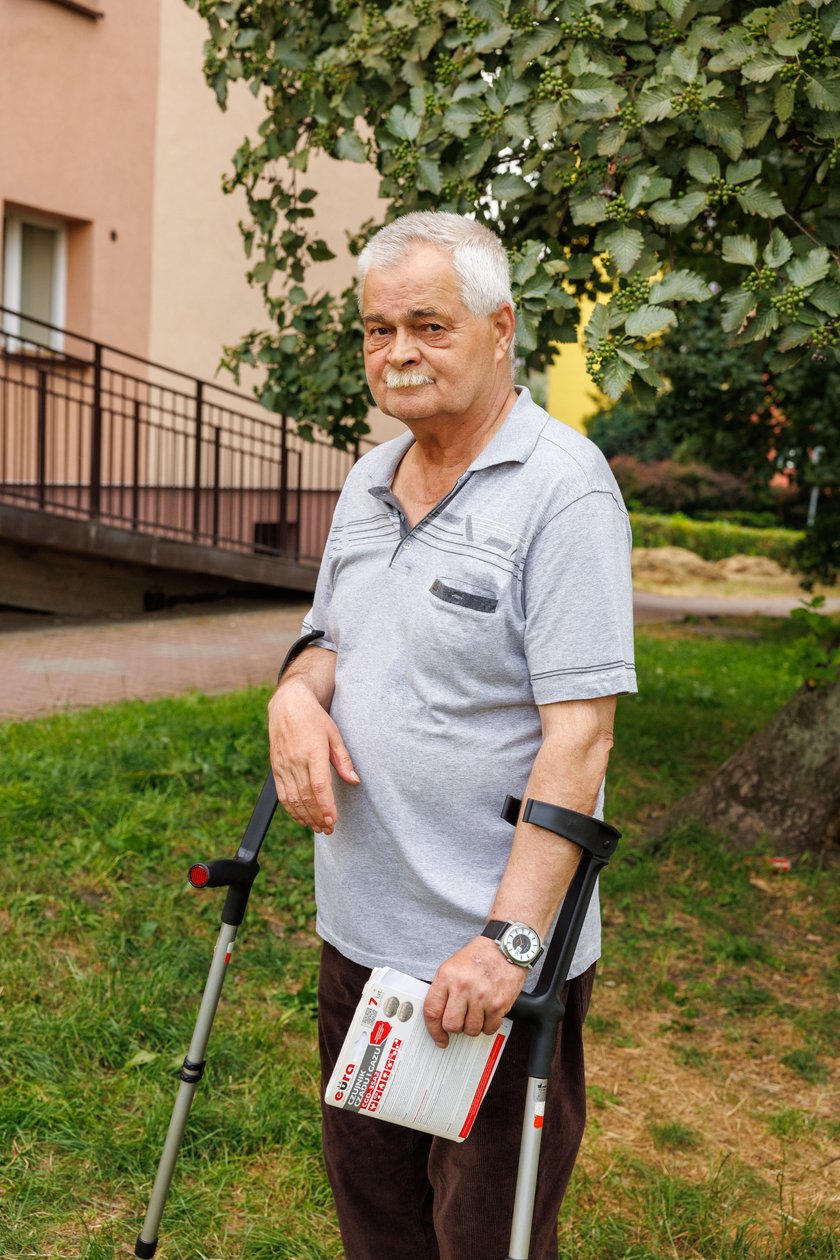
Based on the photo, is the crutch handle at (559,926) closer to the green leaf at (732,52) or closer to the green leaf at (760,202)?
the green leaf at (760,202)

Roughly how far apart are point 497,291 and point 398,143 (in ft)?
7.09

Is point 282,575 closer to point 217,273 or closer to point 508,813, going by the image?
point 217,273

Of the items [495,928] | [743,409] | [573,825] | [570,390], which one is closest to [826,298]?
[573,825]

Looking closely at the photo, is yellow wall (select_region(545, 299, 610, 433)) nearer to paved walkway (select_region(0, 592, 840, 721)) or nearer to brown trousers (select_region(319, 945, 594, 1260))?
paved walkway (select_region(0, 592, 840, 721))

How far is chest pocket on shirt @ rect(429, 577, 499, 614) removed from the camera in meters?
2.05

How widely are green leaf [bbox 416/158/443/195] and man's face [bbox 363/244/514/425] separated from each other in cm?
193

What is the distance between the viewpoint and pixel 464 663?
6.81ft

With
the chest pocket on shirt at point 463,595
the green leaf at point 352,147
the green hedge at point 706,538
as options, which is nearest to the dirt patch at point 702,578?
the green hedge at point 706,538

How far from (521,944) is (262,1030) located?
2.22 m

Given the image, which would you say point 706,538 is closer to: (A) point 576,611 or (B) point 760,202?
(B) point 760,202

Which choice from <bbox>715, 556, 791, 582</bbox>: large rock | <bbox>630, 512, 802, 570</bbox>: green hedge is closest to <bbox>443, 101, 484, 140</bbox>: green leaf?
<bbox>715, 556, 791, 582</bbox>: large rock

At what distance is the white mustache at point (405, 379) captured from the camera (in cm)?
211

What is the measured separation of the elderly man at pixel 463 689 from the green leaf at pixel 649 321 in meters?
1.25

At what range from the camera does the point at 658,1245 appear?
3.07 m
